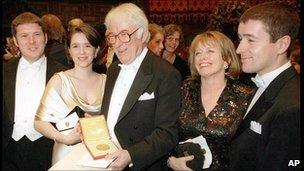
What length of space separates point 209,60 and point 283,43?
0.56 metres

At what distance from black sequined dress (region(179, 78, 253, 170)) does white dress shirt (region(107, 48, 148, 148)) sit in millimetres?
411

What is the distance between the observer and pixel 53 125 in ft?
9.30

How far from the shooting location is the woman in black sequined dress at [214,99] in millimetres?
2445

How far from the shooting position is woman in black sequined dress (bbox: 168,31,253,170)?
245 centimetres

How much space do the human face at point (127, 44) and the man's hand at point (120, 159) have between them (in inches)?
25.3

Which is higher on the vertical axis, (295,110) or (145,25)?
(145,25)

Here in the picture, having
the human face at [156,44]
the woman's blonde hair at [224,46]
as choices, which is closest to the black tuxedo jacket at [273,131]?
the woman's blonde hair at [224,46]

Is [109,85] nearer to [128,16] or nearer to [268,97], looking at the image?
[128,16]

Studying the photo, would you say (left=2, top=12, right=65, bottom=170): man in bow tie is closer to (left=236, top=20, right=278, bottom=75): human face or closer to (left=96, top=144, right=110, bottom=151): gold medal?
(left=96, top=144, right=110, bottom=151): gold medal

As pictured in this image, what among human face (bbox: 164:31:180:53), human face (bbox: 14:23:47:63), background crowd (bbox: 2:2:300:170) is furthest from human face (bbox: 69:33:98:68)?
human face (bbox: 164:31:180:53)

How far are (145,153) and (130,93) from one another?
0.41 metres

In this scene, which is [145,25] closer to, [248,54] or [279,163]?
[248,54]

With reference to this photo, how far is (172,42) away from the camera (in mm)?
5223

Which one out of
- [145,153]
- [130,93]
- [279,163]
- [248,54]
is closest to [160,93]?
[130,93]
